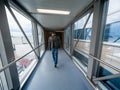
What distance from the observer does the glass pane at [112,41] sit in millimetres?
1369

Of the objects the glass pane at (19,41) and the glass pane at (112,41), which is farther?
the glass pane at (19,41)

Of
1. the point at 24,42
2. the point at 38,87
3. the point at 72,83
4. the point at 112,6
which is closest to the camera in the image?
the point at 112,6

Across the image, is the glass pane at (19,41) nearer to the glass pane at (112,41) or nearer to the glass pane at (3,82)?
the glass pane at (3,82)

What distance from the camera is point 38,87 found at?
5.99ft

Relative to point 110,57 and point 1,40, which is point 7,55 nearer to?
point 1,40

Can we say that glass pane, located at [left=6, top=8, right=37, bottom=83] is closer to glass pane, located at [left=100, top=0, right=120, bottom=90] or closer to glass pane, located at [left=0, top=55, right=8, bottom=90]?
glass pane, located at [left=0, top=55, right=8, bottom=90]

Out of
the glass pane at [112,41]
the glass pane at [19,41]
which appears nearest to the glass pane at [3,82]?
the glass pane at [19,41]

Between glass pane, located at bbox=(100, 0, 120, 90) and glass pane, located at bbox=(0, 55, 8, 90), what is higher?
glass pane, located at bbox=(100, 0, 120, 90)

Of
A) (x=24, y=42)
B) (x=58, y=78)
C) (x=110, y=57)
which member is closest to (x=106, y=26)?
(x=110, y=57)

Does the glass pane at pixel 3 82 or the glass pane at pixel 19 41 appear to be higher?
the glass pane at pixel 19 41

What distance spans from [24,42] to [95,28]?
7.84ft

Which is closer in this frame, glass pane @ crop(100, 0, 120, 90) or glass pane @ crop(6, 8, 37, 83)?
glass pane @ crop(100, 0, 120, 90)

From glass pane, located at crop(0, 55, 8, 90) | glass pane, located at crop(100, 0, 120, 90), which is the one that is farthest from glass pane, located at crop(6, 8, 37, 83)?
glass pane, located at crop(100, 0, 120, 90)

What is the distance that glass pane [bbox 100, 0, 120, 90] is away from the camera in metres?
1.37
